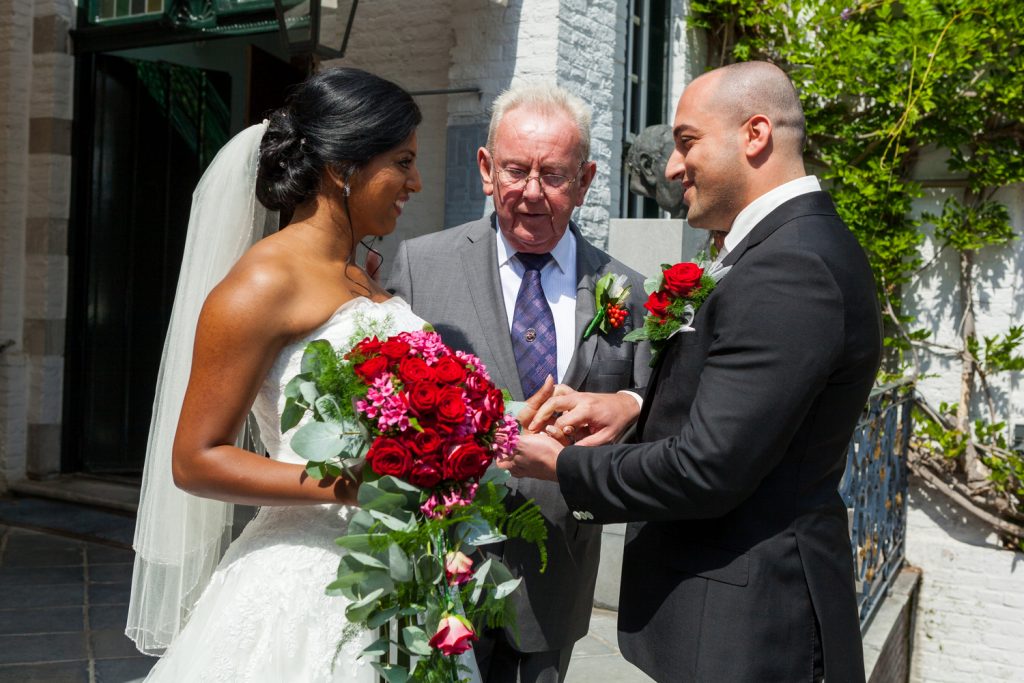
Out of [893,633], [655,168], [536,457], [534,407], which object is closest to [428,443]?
[536,457]

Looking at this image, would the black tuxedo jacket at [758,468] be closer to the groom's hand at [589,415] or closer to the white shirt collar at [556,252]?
the groom's hand at [589,415]

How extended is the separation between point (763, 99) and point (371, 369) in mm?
996

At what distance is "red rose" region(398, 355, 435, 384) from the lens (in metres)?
1.90

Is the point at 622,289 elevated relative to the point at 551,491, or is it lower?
elevated

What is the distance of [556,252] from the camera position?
9.34ft

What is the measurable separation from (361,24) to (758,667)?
5940mm

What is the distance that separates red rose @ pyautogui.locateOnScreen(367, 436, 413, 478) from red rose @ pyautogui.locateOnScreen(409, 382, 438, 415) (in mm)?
79

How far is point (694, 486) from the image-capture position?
1993mm

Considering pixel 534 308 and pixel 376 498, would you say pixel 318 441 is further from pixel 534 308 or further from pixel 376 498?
pixel 534 308

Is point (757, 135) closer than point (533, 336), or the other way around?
point (757, 135)

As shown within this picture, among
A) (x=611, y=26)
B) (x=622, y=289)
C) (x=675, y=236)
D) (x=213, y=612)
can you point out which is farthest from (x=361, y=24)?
(x=213, y=612)

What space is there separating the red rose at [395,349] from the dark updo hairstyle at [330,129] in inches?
21.5

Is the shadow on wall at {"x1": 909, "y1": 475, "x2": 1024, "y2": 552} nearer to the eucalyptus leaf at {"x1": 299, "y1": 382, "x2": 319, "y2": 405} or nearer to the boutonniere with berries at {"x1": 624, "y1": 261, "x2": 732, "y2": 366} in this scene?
the boutonniere with berries at {"x1": 624, "y1": 261, "x2": 732, "y2": 366}

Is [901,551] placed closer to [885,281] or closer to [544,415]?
[885,281]
